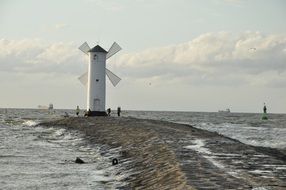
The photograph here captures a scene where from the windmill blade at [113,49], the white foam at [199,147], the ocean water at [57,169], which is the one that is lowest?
the ocean water at [57,169]

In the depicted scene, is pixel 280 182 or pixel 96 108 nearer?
pixel 280 182

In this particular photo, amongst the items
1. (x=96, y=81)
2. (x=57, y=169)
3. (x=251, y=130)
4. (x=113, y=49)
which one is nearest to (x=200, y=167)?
(x=57, y=169)

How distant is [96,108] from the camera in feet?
200

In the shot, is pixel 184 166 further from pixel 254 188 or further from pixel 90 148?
pixel 90 148

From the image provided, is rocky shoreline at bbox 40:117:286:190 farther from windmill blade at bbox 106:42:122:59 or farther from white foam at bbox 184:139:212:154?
windmill blade at bbox 106:42:122:59

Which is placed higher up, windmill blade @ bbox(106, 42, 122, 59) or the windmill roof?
windmill blade @ bbox(106, 42, 122, 59)

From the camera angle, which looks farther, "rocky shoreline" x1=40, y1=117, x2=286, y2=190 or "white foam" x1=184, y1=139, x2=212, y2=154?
"white foam" x1=184, y1=139, x2=212, y2=154

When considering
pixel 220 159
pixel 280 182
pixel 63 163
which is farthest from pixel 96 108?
pixel 280 182

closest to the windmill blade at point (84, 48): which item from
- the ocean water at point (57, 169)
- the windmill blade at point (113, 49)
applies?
the windmill blade at point (113, 49)

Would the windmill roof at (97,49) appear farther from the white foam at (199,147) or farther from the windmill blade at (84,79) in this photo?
the white foam at (199,147)

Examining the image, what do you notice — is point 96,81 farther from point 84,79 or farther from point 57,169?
point 57,169

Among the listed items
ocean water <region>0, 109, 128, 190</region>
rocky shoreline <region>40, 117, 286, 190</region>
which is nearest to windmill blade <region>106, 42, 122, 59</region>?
ocean water <region>0, 109, 128, 190</region>

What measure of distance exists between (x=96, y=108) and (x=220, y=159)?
43.3 m

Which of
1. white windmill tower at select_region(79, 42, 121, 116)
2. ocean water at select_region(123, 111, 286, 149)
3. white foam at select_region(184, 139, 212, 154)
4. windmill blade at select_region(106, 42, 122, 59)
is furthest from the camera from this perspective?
windmill blade at select_region(106, 42, 122, 59)
